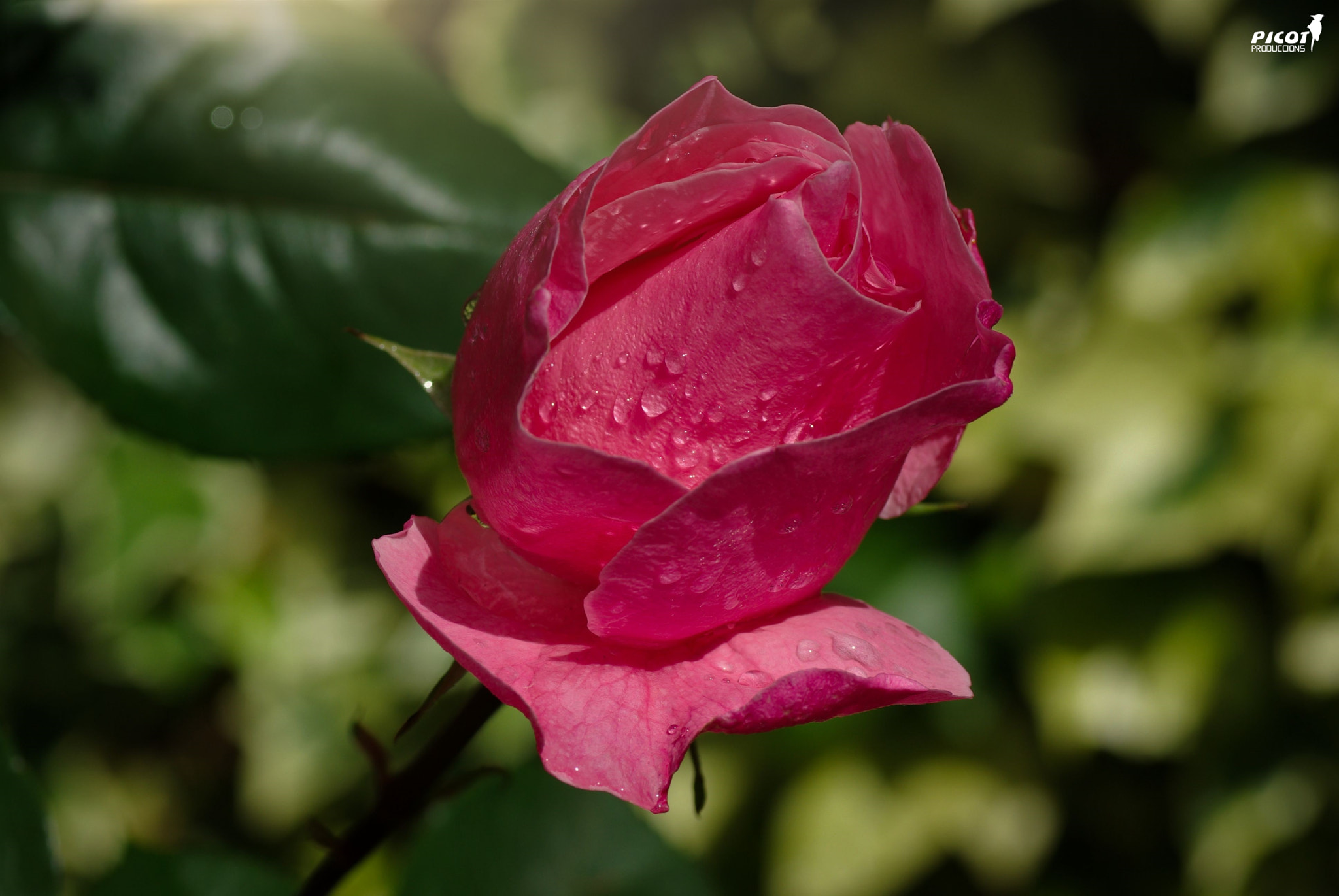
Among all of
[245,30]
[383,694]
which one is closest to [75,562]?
[383,694]

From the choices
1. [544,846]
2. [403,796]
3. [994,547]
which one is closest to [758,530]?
[403,796]

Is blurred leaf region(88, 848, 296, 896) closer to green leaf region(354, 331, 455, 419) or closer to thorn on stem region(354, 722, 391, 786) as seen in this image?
thorn on stem region(354, 722, 391, 786)

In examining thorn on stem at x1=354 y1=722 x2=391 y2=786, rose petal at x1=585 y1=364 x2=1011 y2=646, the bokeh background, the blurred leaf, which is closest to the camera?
rose petal at x1=585 y1=364 x2=1011 y2=646

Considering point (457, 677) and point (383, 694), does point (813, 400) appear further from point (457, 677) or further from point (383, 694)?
point (383, 694)

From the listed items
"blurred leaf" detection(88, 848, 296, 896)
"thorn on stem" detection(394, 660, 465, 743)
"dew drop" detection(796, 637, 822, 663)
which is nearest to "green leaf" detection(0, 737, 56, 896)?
"blurred leaf" detection(88, 848, 296, 896)

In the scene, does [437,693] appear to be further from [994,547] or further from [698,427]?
[994,547]

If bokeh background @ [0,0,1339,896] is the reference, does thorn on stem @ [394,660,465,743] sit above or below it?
above
